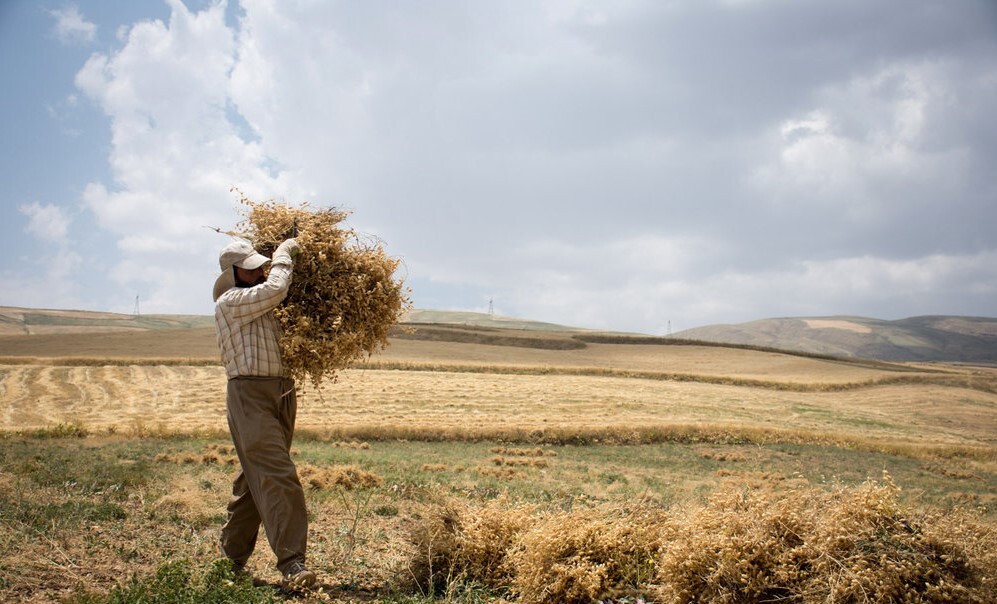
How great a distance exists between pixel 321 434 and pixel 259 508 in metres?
17.2

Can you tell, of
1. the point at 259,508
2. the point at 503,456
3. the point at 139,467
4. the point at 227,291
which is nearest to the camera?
the point at 259,508

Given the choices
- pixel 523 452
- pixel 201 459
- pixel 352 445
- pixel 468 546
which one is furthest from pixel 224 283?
pixel 523 452

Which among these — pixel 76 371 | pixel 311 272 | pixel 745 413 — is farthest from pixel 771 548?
pixel 76 371

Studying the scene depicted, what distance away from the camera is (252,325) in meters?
6.13

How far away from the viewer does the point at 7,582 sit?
5.30m

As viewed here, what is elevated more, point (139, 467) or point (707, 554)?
point (707, 554)

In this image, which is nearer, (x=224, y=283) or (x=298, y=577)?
(x=298, y=577)

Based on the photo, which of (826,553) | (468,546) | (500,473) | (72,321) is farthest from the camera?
(72,321)

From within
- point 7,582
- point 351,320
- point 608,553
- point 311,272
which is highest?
point 311,272

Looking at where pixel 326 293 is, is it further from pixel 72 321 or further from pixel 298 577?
pixel 72 321

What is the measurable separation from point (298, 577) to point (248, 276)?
2.82m

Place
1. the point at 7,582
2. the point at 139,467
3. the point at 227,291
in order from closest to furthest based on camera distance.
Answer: the point at 7,582 → the point at 227,291 → the point at 139,467

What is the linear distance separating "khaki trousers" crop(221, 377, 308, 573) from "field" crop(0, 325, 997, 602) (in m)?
0.48

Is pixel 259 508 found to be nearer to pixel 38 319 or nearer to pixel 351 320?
pixel 351 320
